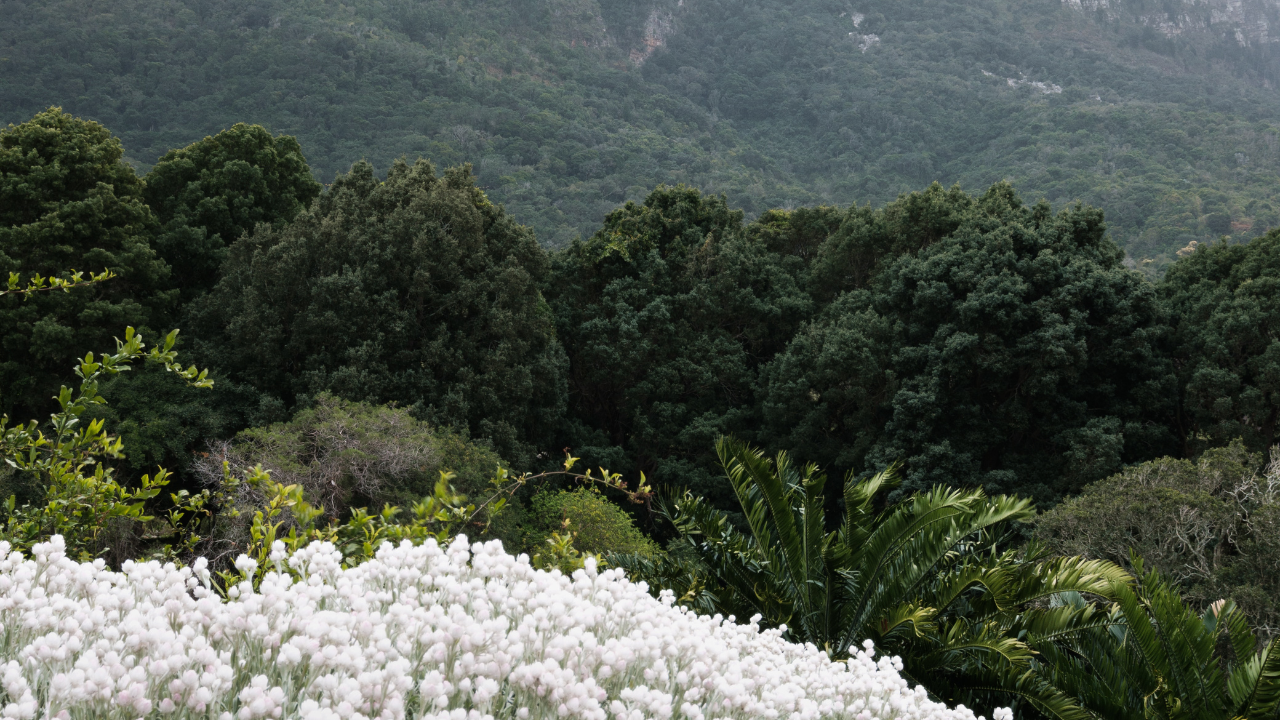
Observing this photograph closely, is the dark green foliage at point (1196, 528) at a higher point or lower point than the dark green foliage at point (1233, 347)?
lower

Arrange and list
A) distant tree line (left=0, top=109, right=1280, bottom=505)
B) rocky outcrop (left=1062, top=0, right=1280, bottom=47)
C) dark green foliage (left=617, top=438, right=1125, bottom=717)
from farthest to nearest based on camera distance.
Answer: rocky outcrop (left=1062, top=0, right=1280, bottom=47)
distant tree line (left=0, top=109, right=1280, bottom=505)
dark green foliage (left=617, top=438, right=1125, bottom=717)

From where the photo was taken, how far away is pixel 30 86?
48625mm

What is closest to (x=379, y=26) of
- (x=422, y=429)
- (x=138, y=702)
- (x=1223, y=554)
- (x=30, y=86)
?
(x=30, y=86)

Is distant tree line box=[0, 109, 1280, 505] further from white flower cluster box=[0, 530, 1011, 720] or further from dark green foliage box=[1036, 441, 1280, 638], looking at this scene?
white flower cluster box=[0, 530, 1011, 720]

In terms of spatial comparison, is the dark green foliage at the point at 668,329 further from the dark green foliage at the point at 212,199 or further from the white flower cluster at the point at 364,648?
the white flower cluster at the point at 364,648

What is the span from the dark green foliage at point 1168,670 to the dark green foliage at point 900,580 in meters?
0.23

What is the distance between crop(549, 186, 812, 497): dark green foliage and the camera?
21.3 m

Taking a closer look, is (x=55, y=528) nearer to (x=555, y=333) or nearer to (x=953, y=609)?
(x=953, y=609)

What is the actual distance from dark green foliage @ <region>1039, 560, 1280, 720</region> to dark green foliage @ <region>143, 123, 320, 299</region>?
18.9 meters

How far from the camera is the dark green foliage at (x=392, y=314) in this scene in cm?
1653

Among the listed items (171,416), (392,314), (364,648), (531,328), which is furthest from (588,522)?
(364,648)

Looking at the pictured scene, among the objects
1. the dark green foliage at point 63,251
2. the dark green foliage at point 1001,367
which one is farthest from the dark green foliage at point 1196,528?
the dark green foliage at point 63,251

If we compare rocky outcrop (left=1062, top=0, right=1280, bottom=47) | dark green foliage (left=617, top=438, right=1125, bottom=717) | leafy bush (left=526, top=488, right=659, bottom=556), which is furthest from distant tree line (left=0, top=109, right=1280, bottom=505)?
rocky outcrop (left=1062, top=0, right=1280, bottom=47)

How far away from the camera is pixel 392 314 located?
17094 millimetres
